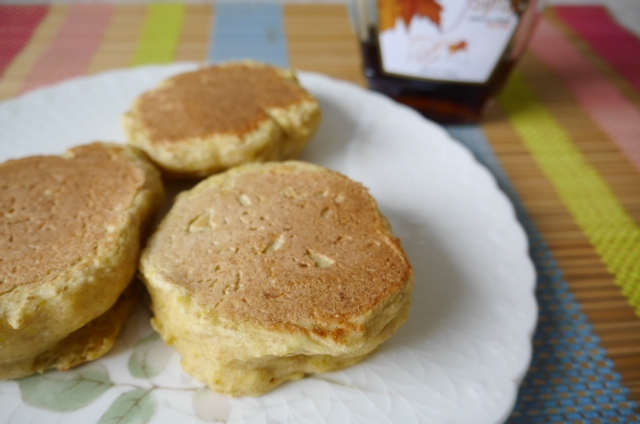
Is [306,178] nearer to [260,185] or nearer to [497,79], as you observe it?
[260,185]

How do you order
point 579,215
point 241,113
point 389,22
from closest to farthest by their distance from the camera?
point 241,113 → point 579,215 → point 389,22

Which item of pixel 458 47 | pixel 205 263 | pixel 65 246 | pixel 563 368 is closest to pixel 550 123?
pixel 458 47

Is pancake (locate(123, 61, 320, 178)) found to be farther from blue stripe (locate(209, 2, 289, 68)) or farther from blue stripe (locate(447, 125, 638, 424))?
blue stripe (locate(447, 125, 638, 424))

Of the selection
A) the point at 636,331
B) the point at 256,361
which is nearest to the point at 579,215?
the point at 636,331

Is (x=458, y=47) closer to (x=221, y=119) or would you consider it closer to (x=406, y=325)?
(x=221, y=119)

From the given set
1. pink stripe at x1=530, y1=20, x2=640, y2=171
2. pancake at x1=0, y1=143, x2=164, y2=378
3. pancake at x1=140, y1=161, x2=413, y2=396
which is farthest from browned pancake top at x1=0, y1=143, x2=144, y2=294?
pink stripe at x1=530, y1=20, x2=640, y2=171

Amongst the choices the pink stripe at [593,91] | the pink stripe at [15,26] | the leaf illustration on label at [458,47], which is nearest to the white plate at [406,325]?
the leaf illustration on label at [458,47]
